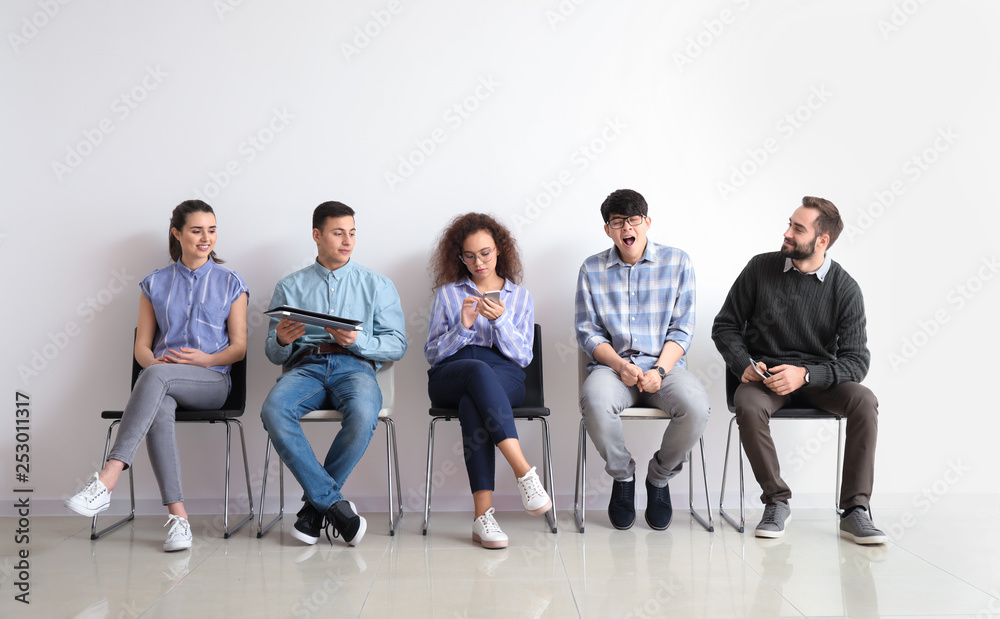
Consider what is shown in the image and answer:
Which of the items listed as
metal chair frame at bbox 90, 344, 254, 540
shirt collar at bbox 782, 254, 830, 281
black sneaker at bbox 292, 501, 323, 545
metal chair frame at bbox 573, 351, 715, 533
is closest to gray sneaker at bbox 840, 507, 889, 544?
metal chair frame at bbox 573, 351, 715, 533

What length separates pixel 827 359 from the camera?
2.89 metres

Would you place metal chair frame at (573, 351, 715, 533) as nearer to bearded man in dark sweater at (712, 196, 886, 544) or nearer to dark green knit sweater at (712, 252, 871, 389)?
bearded man in dark sweater at (712, 196, 886, 544)

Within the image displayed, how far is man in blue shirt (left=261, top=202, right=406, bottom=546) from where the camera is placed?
103 inches

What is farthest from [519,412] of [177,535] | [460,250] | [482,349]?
[177,535]

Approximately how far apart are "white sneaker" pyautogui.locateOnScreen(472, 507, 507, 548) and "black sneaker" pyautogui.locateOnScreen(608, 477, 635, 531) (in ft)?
1.52

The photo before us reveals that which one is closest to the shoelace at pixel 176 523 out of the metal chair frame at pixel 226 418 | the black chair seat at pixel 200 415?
the metal chair frame at pixel 226 418

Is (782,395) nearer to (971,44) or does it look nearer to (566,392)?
(566,392)

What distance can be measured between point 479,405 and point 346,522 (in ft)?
2.03

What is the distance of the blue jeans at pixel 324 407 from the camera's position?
2621 millimetres

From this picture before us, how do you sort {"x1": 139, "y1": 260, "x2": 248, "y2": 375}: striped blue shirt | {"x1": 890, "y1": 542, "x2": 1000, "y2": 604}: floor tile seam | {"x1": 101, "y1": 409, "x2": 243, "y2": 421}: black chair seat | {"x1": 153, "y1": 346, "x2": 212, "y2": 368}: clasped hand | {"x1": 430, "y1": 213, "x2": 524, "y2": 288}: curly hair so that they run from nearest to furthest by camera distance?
{"x1": 890, "y1": 542, "x2": 1000, "y2": 604}: floor tile seam
{"x1": 101, "y1": 409, "x2": 243, "y2": 421}: black chair seat
{"x1": 153, "y1": 346, "x2": 212, "y2": 368}: clasped hand
{"x1": 139, "y1": 260, "x2": 248, "y2": 375}: striped blue shirt
{"x1": 430, "y1": 213, "x2": 524, "y2": 288}: curly hair

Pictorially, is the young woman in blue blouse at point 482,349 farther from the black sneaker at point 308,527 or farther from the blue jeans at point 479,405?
the black sneaker at point 308,527

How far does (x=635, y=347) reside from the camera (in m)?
2.96

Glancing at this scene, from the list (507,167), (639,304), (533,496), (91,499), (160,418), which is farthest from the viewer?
(507,167)

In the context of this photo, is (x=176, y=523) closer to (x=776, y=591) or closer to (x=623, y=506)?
(x=623, y=506)
